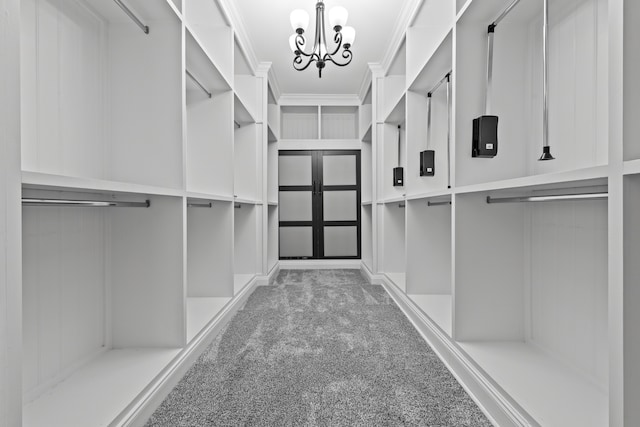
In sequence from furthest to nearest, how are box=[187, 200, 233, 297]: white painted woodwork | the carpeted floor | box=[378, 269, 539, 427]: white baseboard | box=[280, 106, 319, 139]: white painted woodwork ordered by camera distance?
box=[280, 106, 319, 139]: white painted woodwork
box=[187, 200, 233, 297]: white painted woodwork
the carpeted floor
box=[378, 269, 539, 427]: white baseboard

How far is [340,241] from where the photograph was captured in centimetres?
460

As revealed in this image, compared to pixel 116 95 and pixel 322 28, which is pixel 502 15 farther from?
pixel 116 95

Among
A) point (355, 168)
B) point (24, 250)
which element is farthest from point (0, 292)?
point (355, 168)

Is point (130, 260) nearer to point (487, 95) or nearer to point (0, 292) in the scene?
point (0, 292)

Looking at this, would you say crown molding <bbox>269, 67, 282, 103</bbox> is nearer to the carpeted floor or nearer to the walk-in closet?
the walk-in closet

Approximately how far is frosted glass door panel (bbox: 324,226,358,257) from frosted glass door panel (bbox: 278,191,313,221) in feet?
1.13

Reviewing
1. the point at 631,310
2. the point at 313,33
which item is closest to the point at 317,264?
the point at 313,33

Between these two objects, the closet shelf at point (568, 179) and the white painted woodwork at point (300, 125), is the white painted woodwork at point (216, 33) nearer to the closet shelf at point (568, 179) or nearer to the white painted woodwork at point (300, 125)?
the closet shelf at point (568, 179)

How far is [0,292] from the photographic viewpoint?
2.14 ft

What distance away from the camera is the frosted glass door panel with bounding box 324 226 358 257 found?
15.0ft

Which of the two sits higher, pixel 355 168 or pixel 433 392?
pixel 355 168

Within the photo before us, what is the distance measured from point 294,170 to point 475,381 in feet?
11.9

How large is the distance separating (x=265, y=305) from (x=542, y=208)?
76.7 inches

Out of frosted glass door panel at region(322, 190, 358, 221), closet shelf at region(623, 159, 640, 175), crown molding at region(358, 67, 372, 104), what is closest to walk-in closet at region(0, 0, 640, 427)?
closet shelf at region(623, 159, 640, 175)
